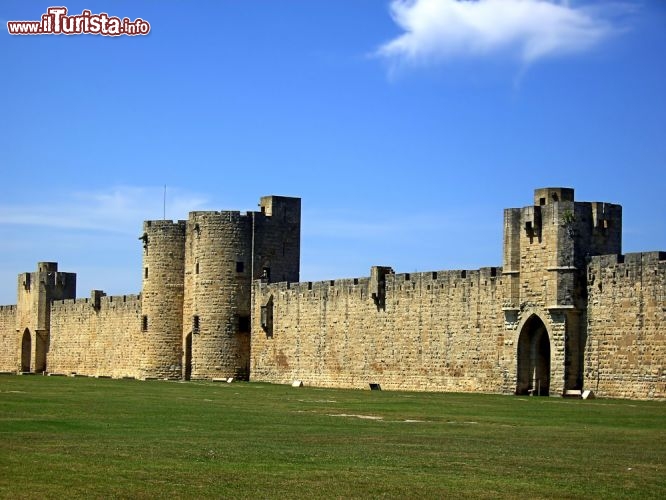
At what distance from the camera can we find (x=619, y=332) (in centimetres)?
3612

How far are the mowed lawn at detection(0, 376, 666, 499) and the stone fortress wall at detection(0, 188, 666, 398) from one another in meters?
5.77

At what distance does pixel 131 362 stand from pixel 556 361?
28.1m

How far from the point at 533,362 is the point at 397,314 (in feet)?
21.2

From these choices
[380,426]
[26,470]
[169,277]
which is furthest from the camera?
[169,277]

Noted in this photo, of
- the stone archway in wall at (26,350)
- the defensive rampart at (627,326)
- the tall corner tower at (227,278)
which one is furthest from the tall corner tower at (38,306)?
the defensive rampart at (627,326)

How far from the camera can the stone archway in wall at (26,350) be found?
2940 inches

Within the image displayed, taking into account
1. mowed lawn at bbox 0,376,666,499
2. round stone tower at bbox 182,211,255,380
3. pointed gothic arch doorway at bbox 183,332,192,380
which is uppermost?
round stone tower at bbox 182,211,255,380

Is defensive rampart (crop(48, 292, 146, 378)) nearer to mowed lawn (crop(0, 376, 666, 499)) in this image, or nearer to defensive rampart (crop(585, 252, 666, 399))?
defensive rampart (crop(585, 252, 666, 399))

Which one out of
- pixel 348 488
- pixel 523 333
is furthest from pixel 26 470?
pixel 523 333

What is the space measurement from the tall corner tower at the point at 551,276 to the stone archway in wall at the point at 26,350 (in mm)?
41202

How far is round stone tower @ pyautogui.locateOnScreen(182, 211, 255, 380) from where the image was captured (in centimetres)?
5266

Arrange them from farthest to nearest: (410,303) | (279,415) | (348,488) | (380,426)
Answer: (410,303) < (279,415) < (380,426) < (348,488)

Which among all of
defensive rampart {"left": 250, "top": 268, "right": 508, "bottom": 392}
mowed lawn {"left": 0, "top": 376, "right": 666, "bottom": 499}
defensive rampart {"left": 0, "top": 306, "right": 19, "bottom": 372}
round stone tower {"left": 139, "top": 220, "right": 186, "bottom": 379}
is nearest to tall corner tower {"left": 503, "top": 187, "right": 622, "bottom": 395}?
defensive rampart {"left": 250, "top": 268, "right": 508, "bottom": 392}

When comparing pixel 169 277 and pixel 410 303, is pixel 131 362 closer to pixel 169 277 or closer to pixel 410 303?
pixel 169 277
